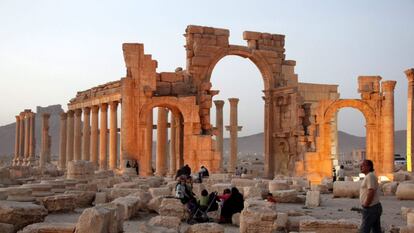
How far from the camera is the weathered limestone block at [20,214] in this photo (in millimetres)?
9703

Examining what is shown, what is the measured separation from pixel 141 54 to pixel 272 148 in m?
9.66

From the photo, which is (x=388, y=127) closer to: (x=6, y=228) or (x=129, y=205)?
(x=129, y=205)

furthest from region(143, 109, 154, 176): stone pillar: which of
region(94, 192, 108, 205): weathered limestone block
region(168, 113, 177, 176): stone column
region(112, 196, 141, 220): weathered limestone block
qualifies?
region(112, 196, 141, 220): weathered limestone block

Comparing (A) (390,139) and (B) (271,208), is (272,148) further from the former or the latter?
(B) (271,208)

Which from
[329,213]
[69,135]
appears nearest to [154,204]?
[329,213]

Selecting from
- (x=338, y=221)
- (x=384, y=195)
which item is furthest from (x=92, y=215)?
(x=384, y=195)

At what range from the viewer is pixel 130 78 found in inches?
1089

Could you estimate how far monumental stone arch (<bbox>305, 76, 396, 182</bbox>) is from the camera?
95.8 feet

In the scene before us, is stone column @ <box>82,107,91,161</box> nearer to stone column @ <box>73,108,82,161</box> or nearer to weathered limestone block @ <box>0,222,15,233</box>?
stone column @ <box>73,108,82,161</box>

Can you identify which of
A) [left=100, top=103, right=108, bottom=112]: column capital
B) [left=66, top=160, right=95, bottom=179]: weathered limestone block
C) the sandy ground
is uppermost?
[left=100, top=103, right=108, bottom=112]: column capital

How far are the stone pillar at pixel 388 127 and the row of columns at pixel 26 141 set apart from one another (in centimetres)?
3091

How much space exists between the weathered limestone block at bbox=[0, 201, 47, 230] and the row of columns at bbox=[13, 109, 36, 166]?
40.4 metres

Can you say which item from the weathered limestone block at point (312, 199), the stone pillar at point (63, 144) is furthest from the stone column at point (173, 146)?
the weathered limestone block at point (312, 199)

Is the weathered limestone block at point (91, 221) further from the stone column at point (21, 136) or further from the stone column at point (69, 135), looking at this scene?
the stone column at point (21, 136)
